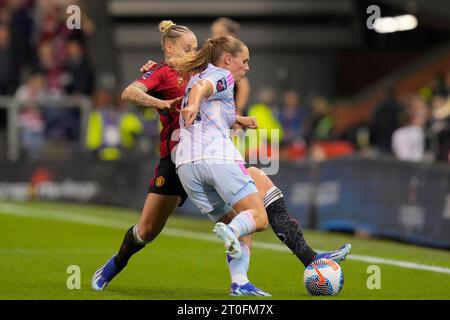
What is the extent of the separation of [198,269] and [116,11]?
1960cm

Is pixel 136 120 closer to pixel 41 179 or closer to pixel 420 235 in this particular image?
pixel 41 179

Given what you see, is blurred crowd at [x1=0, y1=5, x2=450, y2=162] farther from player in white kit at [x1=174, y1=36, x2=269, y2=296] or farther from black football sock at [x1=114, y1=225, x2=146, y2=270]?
player in white kit at [x1=174, y1=36, x2=269, y2=296]

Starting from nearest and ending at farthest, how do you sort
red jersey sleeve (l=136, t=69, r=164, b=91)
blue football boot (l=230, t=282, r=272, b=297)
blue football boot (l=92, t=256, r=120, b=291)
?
blue football boot (l=230, t=282, r=272, b=297) < red jersey sleeve (l=136, t=69, r=164, b=91) < blue football boot (l=92, t=256, r=120, b=291)

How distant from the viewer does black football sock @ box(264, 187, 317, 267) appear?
30.5ft

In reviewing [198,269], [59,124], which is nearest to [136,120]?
[59,124]

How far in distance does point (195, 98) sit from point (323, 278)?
5.67ft

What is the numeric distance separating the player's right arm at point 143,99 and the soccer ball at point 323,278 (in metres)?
1.62

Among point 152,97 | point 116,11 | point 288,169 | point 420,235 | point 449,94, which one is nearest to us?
point 152,97

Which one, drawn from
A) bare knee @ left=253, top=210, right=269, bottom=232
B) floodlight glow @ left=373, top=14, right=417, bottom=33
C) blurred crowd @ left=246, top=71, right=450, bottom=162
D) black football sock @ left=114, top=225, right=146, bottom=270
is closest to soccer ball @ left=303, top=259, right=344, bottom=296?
bare knee @ left=253, top=210, right=269, bottom=232

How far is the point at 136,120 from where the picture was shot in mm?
23750

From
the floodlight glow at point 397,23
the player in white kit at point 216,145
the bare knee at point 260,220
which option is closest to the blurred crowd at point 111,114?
the floodlight glow at point 397,23

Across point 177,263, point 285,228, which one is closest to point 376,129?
point 177,263

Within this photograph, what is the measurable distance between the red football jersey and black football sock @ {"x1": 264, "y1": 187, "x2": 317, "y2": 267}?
89 cm

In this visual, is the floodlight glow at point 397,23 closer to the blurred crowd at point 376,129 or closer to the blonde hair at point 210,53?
the blurred crowd at point 376,129
